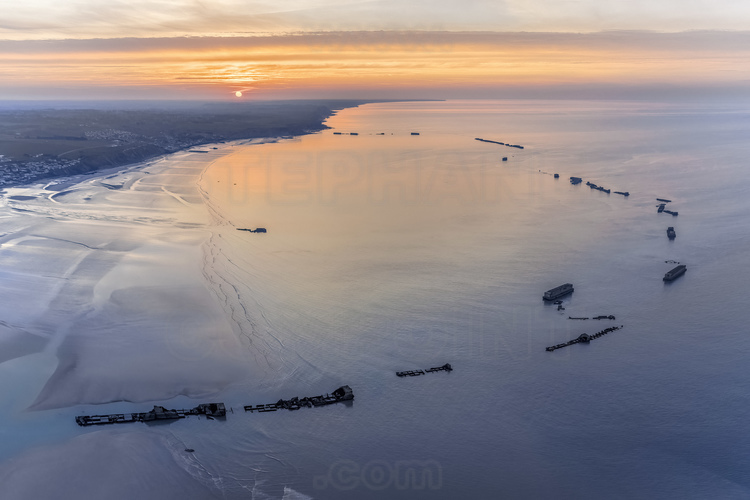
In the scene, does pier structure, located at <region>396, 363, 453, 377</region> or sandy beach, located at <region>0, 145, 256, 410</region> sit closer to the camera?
→ sandy beach, located at <region>0, 145, 256, 410</region>

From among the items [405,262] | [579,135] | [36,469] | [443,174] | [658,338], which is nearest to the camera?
[36,469]

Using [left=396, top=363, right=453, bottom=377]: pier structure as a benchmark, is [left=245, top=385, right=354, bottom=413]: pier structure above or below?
above

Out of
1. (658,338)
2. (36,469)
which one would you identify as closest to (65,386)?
(36,469)

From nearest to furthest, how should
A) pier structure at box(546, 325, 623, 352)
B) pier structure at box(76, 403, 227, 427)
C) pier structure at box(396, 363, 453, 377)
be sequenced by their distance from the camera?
pier structure at box(76, 403, 227, 427) → pier structure at box(396, 363, 453, 377) → pier structure at box(546, 325, 623, 352)

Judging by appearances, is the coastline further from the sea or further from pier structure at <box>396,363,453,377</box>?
pier structure at <box>396,363,453,377</box>

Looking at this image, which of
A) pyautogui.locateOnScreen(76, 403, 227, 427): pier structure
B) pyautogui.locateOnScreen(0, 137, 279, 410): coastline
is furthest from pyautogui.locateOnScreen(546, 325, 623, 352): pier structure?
pyautogui.locateOnScreen(76, 403, 227, 427): pier structure

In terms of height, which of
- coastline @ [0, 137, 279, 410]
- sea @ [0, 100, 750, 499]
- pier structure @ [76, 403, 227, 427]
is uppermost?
coastline @ [0, 137, 279, 410]

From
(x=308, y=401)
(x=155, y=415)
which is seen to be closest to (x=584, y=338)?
(x=308, y=401)

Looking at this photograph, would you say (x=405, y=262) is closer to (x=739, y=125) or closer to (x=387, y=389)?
(x=387, y=389)

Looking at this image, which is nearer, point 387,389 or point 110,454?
point 110,454
